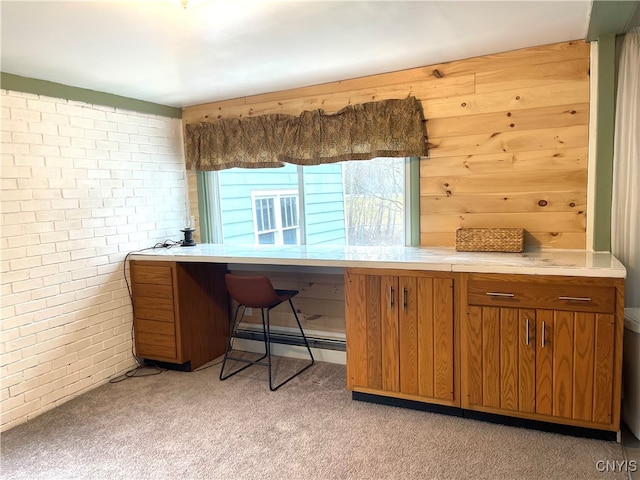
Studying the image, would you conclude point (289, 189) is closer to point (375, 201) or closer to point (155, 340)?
point (375, 201)

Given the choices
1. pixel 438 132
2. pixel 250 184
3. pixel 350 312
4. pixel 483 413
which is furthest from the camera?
pixel 250 184

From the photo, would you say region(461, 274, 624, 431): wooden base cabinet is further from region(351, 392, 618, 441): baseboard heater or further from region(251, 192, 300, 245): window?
region(251, 192, 300, 245): window

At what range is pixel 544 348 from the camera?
230cm

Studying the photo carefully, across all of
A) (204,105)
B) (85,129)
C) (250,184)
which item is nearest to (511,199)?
(250,184)

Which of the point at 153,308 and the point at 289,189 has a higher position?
the point at 289,189

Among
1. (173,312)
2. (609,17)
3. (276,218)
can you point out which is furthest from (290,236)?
(609,17)

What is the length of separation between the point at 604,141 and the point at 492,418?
1.68 m

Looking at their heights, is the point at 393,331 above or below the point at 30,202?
below

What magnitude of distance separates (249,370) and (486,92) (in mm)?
2534

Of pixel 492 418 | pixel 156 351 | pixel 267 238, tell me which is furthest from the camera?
pixel 267 238

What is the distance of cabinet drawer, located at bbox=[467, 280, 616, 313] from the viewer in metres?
2.17

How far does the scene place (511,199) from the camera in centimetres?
286

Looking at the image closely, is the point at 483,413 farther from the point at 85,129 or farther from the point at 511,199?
the point at 85,129

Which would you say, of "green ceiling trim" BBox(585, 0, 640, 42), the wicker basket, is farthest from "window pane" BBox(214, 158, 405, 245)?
"green ceiling trim" BBox(585, 0, 640, 42)
